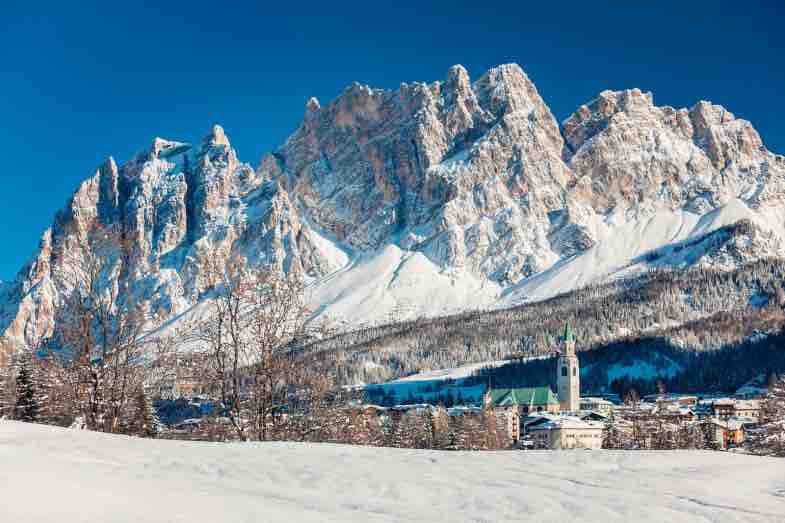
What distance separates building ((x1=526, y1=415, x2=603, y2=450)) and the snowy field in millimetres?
79570

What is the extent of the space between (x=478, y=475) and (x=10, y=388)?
44.7 m

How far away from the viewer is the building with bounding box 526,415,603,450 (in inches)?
3920

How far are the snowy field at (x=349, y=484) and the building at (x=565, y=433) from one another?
79.6 m

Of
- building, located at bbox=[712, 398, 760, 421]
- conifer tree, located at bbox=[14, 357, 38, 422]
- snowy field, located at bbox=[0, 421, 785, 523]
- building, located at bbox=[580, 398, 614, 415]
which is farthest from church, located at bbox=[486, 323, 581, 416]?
snowy field, located at bbox=[0, 421, 785, 523]

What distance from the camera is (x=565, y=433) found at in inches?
4043

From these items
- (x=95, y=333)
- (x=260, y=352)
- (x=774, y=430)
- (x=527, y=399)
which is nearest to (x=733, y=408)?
(x=527, y=399)

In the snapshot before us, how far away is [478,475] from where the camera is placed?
47.4 feet

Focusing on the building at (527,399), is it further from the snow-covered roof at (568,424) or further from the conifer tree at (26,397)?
the conifer tree at (26,397)

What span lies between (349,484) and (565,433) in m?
93.0

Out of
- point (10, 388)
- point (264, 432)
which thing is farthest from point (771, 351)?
point (264, 432)

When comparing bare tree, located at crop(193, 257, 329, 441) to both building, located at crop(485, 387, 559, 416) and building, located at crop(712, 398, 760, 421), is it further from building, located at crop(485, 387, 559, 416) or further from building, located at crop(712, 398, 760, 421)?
building, located at crop(485, 387, 559, 416)

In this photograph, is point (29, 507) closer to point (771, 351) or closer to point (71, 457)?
point (71, 457)

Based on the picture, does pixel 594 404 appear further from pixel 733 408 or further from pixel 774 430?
pixel 774 430

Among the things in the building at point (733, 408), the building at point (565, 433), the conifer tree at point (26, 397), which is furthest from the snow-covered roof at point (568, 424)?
the conifer tree at point (26, 397)
